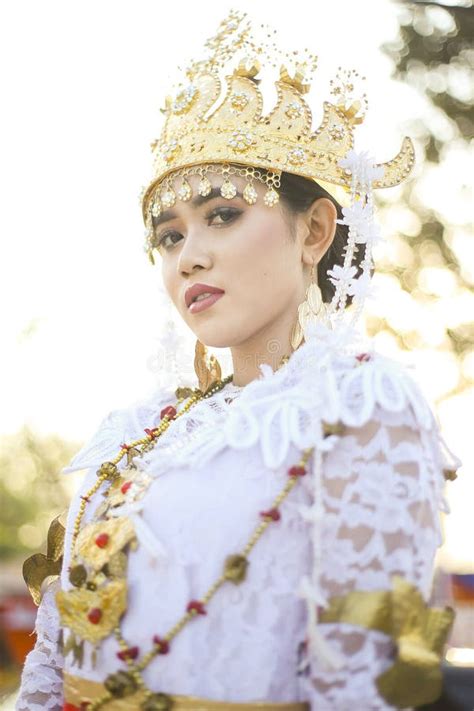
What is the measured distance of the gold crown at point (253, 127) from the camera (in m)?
2.15

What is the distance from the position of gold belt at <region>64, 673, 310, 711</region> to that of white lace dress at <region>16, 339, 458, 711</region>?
0.05 feet

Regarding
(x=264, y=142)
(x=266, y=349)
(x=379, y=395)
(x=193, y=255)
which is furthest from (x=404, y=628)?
(x=264, y=142)

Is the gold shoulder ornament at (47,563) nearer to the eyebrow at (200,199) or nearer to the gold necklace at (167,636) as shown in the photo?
the gold necklace at (167,636)

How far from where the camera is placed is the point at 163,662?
170cm

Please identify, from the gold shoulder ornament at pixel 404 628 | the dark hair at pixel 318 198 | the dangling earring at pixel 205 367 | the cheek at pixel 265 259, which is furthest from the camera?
the dangling earring at pixel 205 367

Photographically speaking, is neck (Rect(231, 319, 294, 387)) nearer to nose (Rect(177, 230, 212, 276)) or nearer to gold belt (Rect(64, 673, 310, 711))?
nose (Rect(177, 230, 212, 276))

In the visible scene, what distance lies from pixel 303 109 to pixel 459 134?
19.7ft

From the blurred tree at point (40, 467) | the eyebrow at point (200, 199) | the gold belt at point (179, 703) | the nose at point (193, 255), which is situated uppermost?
the blurred tree at point (40, 467)

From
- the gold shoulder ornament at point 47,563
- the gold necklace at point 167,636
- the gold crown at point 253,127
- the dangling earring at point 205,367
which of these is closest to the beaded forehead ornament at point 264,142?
the gold crown at point 253,127

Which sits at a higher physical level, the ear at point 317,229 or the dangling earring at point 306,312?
the ear at point 317,229

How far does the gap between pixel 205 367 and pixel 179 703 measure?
1079mm

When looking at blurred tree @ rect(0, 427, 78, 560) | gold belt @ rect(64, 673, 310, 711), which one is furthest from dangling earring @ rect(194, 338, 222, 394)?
blurred tree @ rect(0, 427, 78, 560)

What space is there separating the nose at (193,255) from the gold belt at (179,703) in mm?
968

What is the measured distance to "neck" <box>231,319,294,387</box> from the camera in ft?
7.20
